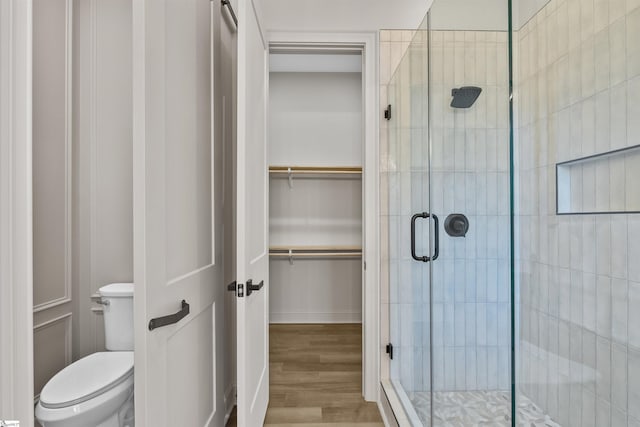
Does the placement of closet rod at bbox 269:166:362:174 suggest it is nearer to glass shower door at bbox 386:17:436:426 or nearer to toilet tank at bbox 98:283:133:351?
glass shower door at bbox 386:17:436:426

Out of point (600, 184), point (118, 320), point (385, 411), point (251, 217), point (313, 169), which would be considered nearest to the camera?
point (600, 184)

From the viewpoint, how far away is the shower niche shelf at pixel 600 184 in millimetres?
Result: 1035

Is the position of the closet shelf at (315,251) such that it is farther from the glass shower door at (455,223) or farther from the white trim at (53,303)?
the white trim at (53,303)

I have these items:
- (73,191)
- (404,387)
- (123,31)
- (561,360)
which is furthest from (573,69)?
(73,191)

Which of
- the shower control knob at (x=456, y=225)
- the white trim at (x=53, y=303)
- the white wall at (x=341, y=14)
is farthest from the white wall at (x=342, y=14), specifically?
→ the white trim at (x=53, y=303)

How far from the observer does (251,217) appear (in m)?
1.54

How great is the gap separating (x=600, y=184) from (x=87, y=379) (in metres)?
2.11

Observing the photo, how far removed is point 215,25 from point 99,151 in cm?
98

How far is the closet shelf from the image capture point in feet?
11.3

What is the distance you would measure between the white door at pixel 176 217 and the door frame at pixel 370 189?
0.84 meters

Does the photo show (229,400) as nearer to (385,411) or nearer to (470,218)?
(385,411)

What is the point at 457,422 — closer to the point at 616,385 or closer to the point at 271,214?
the point at 616,385

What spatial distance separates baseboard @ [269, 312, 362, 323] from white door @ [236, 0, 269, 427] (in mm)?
1683


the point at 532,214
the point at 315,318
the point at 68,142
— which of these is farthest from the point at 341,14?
the point at 315,318
